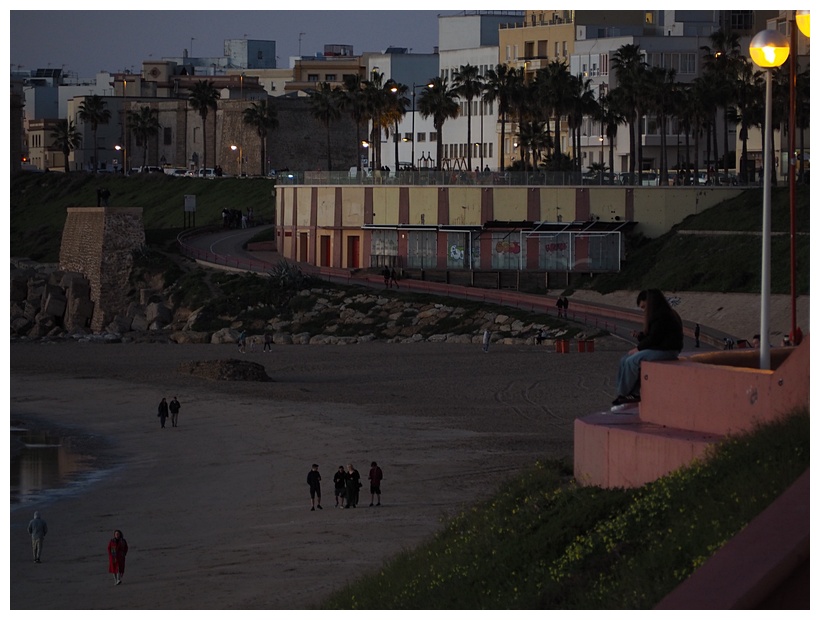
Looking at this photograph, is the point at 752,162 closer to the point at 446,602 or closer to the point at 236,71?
the point at 446,602

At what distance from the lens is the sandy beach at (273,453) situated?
18641mm

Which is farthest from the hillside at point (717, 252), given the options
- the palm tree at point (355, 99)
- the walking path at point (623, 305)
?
the palm tree at point (355, 99)

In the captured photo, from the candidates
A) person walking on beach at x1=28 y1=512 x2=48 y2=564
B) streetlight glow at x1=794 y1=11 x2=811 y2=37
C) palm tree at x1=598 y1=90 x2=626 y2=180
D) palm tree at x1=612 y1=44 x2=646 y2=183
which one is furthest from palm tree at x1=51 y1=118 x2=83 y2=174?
streetlight glow at x1=794 y1=11 x2=811 y2=37

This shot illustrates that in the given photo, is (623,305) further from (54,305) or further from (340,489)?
(340,489)

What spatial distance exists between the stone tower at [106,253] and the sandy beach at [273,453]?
12.7 m

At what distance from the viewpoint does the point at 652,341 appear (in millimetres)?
12750

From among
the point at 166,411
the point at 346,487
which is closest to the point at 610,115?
the point at 166,411

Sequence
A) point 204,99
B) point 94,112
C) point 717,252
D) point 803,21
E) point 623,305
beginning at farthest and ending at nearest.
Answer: point 94,112, point 204,99, point 717,252, point 623,305, point 803,21

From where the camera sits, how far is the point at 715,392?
11570mm

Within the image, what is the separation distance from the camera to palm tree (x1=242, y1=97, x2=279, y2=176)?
98.8m

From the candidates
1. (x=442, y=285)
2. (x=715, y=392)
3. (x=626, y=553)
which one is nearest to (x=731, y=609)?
(x=626, y=553)

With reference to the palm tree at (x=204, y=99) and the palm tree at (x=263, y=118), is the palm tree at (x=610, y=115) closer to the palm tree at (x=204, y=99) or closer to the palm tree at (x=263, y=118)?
the palm tree at (x=263, y=118)

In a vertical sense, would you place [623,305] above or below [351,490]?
above

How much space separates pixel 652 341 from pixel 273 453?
677 inches
